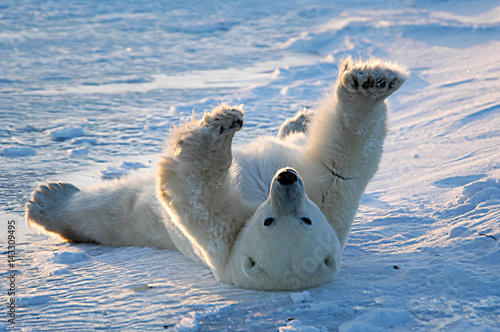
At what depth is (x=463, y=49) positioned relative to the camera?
8086 millimetres

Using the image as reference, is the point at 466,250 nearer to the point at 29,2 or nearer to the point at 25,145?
the point at 25,145

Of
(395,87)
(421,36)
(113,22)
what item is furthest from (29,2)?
(395,87)

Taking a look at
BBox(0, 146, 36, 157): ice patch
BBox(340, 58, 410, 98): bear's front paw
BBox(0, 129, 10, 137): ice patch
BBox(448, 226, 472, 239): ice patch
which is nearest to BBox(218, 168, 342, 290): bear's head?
BBox(340, 58, 410, 98): bear's front paw

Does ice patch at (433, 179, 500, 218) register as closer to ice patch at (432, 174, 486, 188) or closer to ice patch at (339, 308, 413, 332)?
ice patch at (432, 174, 486, 188)

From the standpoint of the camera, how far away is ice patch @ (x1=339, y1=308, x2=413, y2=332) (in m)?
2.00

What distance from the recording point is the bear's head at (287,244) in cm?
218

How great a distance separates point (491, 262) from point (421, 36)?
25.2ft

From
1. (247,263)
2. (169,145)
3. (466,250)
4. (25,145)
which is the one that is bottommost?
(247,263)

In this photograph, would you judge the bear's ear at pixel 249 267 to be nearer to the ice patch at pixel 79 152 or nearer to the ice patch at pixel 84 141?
the ice patch at pixel 79 152

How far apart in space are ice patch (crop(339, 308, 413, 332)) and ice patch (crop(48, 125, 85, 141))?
4.12m

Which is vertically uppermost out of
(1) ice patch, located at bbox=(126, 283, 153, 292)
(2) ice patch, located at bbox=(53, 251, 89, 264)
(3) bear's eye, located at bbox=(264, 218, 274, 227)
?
(3) bear's eye, located at bbox=(264, 218, 274, 227)

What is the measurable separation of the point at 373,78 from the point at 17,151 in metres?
3.63

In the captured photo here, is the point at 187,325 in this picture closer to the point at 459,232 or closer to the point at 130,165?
the point at 459,232

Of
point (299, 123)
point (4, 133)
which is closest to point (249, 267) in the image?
point (299, 123)
